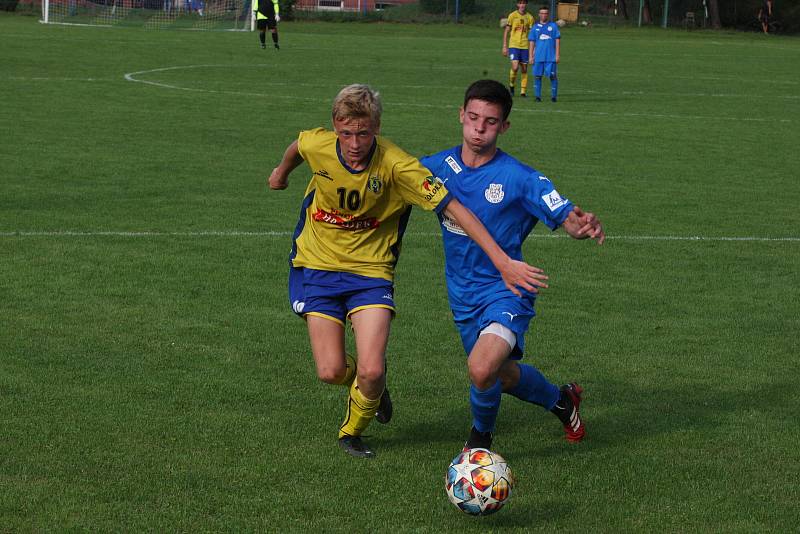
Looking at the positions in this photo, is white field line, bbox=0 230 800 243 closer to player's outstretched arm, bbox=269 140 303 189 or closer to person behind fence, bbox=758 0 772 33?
player's outstretched arm, bbox=269 140 303 189

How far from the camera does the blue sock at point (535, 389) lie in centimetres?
605

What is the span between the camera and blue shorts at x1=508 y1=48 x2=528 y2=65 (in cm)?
2534

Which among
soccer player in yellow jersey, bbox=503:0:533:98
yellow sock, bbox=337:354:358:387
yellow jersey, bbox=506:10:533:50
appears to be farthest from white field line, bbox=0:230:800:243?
yellow jersey, bbox=506:10:533:50

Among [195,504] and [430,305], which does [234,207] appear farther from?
[195,504]

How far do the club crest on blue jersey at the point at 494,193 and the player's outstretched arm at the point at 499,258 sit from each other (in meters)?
0.19

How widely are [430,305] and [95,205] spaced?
15.7ft

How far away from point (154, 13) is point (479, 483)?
4436cm

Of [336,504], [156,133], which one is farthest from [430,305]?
[156,133]

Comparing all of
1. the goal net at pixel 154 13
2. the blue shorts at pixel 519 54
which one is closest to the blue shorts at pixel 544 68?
→ the blue shorts at pixel 519 54

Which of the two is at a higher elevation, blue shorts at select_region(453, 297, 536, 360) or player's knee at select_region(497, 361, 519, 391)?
blue shorts at select_region(453, 297, 536, 360)

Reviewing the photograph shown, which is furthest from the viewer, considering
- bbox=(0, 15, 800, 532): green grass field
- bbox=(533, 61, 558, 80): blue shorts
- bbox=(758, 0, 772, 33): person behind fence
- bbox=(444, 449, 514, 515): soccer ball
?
bbox=(758, 0, 772, 33): person behind fence

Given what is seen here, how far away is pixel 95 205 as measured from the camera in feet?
39.8

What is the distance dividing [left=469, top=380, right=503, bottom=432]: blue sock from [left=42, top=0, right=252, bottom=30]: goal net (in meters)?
42.6

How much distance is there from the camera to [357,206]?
5.90m
